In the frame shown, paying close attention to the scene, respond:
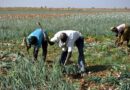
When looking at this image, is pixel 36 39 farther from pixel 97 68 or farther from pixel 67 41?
pixel 97 68

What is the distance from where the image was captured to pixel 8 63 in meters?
9.06

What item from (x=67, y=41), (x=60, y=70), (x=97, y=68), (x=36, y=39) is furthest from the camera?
(x=97, y=68)

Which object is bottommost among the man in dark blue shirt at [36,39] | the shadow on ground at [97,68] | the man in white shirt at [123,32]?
the shadow on ground at [97,68]

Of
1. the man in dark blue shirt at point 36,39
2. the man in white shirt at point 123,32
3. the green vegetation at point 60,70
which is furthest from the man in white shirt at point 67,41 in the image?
the man in white shirt at point 123,32

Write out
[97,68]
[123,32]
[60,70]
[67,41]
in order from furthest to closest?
[123,32] → [97,68] → [67,41] → [60,70]

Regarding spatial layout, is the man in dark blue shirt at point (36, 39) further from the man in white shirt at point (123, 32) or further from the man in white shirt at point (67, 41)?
the man in white shirt at point (123, 32)

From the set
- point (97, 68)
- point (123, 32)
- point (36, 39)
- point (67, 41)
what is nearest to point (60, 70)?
point (67, 41)

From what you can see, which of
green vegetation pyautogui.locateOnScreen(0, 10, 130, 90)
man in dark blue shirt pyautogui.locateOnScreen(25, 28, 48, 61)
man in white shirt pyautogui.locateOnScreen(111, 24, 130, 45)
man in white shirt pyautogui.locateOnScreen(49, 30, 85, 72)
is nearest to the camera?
green vegetation pyautogui.locateOnScreen(0, 10, 130, 90)

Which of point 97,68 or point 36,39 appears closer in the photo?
point 36,39

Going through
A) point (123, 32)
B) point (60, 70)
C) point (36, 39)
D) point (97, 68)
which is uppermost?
point (36, 39)

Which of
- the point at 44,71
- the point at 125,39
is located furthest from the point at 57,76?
the point at 125,39

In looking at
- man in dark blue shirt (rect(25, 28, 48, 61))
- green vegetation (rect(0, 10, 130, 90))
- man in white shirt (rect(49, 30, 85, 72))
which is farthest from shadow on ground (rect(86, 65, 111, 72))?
man in dark blue shirt (rect(25, 28, 48, 61))

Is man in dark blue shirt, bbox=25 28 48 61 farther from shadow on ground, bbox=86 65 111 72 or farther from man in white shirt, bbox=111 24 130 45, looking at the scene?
man in white shirt, bbox=111 24 130 45

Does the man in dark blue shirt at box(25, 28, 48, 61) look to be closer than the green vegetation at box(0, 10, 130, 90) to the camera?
No
